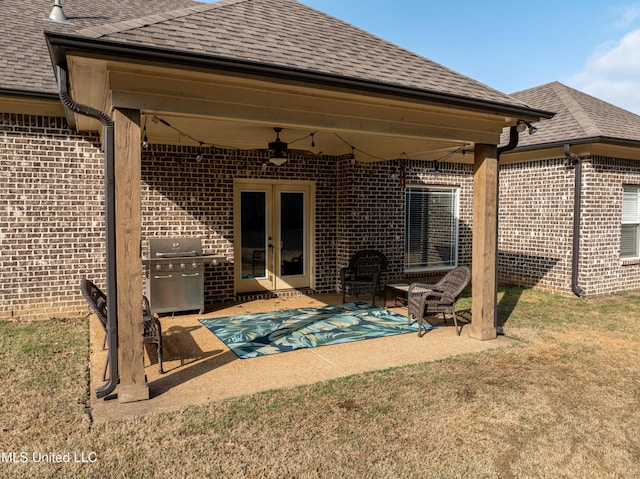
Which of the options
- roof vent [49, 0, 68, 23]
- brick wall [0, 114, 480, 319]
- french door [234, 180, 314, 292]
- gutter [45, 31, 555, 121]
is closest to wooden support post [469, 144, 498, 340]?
gutter [45, 31, 555, 121]

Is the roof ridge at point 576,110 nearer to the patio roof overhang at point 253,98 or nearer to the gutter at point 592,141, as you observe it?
the gutter at point 592,141

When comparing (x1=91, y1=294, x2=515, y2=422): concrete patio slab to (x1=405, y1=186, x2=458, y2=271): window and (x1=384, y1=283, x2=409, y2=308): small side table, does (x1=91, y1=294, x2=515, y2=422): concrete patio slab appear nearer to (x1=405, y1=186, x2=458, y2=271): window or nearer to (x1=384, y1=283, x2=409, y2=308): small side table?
(x1=384, y1=283, x2=409, y2=308): small side table

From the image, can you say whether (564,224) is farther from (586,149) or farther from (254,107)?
(254,107)

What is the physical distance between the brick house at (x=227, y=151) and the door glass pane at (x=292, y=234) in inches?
1.7

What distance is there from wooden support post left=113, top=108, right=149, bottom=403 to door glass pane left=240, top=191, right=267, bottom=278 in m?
4.87

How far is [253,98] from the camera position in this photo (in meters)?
4.88

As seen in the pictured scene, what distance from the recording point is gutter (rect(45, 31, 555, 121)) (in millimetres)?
3764

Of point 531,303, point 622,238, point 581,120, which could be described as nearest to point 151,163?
point 531,303

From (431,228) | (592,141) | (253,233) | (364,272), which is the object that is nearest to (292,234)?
(253,233)

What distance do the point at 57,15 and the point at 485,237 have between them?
28.7 ft

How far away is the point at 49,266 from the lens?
24.4ft

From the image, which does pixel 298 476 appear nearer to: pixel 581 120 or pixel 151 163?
pixel 151 163

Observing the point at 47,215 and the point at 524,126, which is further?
the point at 47,215

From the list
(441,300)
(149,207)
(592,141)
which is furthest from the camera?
(592,141)
